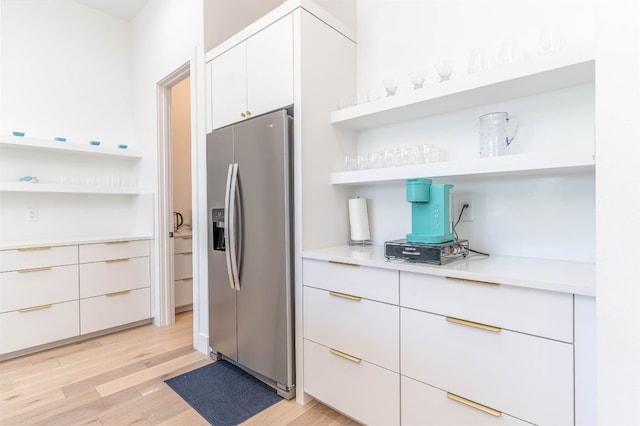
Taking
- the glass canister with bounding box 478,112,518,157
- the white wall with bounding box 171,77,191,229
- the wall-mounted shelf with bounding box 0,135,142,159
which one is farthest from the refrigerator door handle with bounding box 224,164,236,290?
the white wall with bounding box 171,77,191,229

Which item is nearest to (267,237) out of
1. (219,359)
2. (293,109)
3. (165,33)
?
(293,109)

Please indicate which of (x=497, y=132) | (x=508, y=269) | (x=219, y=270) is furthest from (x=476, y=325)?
(x=219, y=270)

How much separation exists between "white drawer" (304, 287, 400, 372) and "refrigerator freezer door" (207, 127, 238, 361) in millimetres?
694

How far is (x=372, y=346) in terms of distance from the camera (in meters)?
1.59

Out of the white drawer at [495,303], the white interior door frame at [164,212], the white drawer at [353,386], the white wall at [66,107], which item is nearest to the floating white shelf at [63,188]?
the white wall at [66,107]

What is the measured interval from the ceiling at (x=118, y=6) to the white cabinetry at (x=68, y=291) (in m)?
2.42

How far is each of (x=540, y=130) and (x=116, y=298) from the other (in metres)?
3.57

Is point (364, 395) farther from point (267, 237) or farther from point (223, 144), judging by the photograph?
point (223, 144)

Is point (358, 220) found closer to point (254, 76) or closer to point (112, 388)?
point (254, 76)

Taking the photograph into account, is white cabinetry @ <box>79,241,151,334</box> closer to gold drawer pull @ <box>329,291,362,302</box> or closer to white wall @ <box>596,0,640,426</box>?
gold drawer pull @ <box>329,291,362,302</box>

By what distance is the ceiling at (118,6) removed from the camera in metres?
3.22

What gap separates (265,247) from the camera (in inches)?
78.4

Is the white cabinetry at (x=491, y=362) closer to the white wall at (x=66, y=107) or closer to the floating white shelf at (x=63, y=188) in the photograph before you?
the white wall at (x=66, y=107)

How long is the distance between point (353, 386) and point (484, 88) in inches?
64.1
